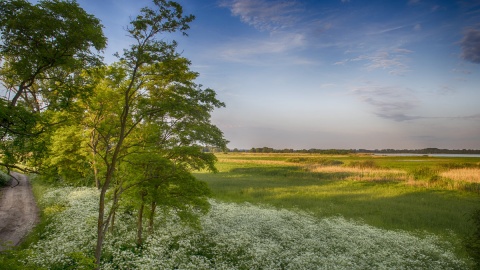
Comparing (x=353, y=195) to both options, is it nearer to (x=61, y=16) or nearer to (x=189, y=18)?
(x=189, y=18)

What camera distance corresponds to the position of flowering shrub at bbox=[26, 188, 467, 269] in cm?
1482

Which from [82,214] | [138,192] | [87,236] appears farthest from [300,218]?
[82,214]

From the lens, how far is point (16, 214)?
2422cm

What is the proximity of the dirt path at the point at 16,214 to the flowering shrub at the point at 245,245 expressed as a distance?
187cm

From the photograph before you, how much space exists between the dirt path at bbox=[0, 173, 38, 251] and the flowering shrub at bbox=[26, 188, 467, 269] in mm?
1871

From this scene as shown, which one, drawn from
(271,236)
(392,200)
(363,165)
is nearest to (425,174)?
(363,165)

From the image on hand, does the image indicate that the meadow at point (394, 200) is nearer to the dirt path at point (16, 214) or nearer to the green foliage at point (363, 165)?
the green foliage at point (363, 165)

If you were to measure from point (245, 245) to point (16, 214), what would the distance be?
68.7ft

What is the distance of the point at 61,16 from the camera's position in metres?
11.4

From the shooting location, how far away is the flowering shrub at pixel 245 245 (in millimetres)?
14820

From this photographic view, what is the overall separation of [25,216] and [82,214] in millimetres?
5497

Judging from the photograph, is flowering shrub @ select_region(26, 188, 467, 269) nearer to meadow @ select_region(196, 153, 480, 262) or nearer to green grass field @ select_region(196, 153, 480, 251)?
meadow @ select_region(196, 153, 480, 262)

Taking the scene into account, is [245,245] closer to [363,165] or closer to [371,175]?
[371,175]

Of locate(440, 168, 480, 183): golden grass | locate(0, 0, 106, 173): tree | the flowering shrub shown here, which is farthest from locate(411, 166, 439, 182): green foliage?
locate(0, 0, 106, 173): tree
